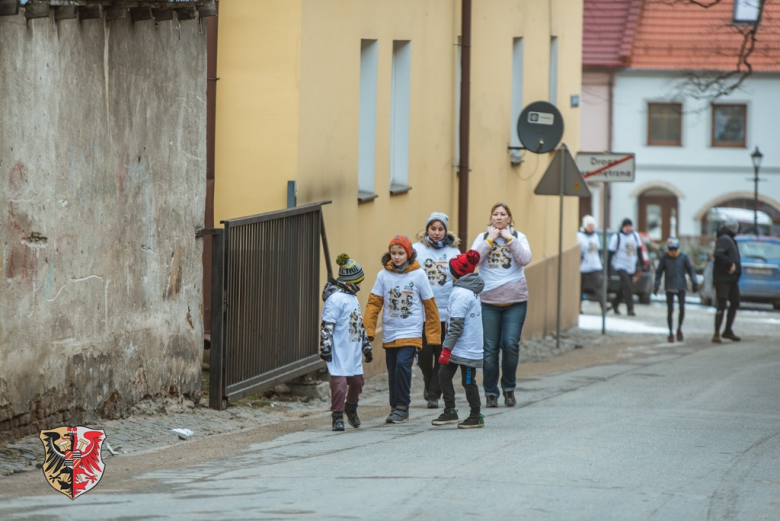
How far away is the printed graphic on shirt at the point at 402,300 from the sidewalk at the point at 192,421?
1.04 metres

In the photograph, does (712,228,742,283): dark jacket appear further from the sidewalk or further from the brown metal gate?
the brown metal gate

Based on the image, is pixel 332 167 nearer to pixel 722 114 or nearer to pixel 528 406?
pixel 528 406

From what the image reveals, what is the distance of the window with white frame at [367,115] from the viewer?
14.1 metres

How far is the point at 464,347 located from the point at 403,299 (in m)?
0.65

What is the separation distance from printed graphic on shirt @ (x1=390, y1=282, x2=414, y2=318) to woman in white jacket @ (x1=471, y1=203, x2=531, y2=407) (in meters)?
1.40

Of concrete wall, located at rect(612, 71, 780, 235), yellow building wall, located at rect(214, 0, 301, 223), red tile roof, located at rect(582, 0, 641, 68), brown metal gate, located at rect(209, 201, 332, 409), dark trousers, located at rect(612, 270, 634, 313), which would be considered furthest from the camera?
concrete wall, located at rect(612, 71, 780, 235)

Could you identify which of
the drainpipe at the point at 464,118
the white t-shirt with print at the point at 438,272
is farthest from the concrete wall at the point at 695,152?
the white t-shirt with print at the point at 438,272

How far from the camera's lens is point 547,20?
830 inches

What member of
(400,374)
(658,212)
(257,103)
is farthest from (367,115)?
(658,212)

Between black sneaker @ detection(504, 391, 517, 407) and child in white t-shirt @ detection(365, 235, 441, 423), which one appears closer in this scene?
child in white t-shirt @ detection(365, 235, 441, 423)

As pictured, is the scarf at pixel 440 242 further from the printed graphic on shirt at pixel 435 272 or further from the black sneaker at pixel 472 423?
the black sneaker at pixel 472 423

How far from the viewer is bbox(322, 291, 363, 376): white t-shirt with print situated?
10.3 meters

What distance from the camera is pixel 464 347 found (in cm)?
1060

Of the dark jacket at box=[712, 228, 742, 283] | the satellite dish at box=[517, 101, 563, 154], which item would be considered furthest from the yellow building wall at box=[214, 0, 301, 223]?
the dark jacket at box=[712, 228, 742, 283]
